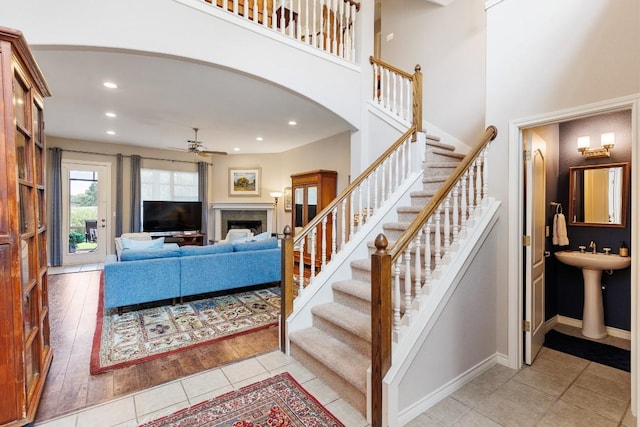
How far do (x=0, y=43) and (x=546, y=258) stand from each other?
4.74 meters

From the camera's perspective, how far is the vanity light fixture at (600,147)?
10.3ft

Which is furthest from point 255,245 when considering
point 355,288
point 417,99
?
point 417,99

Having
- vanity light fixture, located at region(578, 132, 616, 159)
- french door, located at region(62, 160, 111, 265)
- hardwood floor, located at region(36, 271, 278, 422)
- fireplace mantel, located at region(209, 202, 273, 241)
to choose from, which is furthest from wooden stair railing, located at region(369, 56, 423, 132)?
french door, located at region(62, 160, 111, 265)

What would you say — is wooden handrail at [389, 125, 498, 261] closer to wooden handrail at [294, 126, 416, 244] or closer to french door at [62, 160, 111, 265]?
wooden handrail at [294, 126, 416, 244]

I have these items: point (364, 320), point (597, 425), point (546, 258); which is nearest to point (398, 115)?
point (546, 258)

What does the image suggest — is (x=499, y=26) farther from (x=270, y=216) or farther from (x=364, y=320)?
(x=270, y=216)

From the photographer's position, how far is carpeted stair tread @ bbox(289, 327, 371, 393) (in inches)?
82.2

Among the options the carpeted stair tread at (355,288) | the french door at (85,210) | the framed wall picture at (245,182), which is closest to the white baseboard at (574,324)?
the carpeted stair tread at (355,288)

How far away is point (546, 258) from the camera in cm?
334

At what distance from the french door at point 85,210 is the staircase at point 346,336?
6.85 m

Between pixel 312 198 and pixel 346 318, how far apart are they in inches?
159

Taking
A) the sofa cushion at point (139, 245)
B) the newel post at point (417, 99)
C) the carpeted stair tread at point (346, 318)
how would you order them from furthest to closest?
the sofa cushion at point (139, 245) → the newel post at point (417, 99) → the carpeted stair tread at point (346, 318)

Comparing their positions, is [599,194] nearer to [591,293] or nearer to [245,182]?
[591,293]

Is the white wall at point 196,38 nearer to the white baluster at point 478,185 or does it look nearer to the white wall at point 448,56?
the white wall at point 448,56
